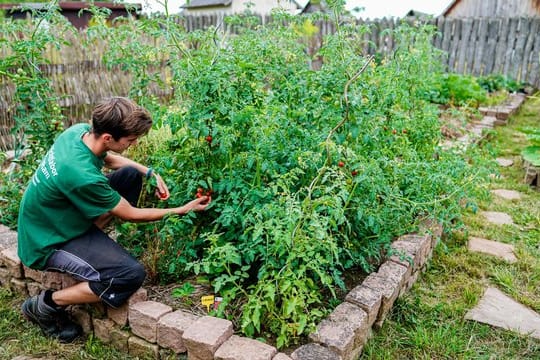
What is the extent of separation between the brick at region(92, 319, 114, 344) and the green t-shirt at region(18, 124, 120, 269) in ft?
1.36

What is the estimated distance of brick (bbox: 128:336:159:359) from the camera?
7.30 ft

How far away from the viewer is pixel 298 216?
2.06m

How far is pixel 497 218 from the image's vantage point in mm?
3986

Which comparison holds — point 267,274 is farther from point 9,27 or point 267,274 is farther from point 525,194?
point 525,194

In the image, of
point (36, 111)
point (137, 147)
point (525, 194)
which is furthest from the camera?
point (525, 194)

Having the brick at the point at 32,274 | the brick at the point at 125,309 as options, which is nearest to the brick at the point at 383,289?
the brick at the point at 125,309

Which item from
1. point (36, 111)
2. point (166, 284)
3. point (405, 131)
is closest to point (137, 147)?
point (36, 111)

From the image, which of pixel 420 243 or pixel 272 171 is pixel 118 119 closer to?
pixel 272 171

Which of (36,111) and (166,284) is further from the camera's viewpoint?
(36,111)

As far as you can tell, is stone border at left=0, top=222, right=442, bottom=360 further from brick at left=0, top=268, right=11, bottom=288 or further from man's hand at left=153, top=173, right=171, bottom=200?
man's hand at left=153, top=173, right=171, bottom=200

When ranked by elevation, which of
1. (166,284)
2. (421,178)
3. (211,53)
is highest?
(211,53)

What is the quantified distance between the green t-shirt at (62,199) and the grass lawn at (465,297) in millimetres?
1552

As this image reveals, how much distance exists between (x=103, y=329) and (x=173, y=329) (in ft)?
1.74

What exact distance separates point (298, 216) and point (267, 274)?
0.34 m
